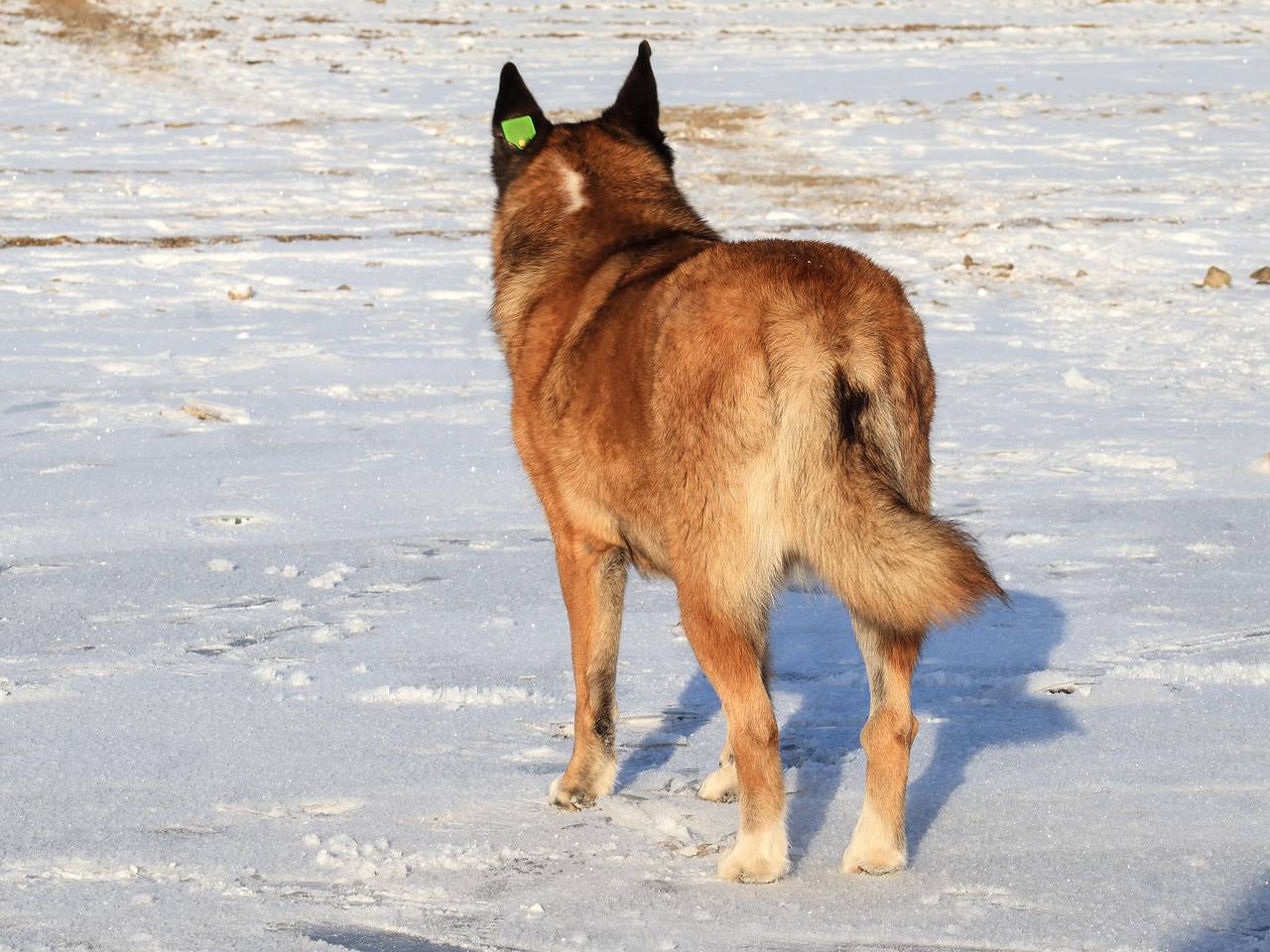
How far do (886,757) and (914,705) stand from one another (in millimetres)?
1125

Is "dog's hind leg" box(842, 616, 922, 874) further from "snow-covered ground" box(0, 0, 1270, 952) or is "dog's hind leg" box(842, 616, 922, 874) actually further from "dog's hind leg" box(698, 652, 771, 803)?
"dog's hind leg" box(698, 652, 771, 803)

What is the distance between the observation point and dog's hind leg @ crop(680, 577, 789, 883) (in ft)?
A: 10.9

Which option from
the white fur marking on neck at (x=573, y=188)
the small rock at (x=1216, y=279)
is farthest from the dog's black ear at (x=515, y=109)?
the small rock at (x=1216, y=279)

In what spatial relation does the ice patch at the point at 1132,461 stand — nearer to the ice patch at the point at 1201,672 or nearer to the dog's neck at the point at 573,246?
the ice patch at the point at 1201,672

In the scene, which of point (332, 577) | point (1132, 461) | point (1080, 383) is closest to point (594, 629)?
point (332, 577)

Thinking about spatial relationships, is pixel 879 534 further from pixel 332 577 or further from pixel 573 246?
pixel 332 577

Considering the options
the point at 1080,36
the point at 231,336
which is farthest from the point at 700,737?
the point at 1080,36

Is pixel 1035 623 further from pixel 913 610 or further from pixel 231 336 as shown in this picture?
pixel 231 336

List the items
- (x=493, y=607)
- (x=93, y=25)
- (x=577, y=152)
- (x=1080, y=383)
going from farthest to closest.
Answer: (x=93, y=25) < (x=1080, y=383) < (x=493, y=607) < (x=577, y=152)

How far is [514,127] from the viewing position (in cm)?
491

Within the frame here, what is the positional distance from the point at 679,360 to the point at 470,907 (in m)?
1.21

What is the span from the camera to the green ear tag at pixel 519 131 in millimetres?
4910

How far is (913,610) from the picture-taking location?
10.3 ft

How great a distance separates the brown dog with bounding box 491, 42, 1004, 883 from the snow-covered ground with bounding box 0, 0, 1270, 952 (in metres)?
0.29
